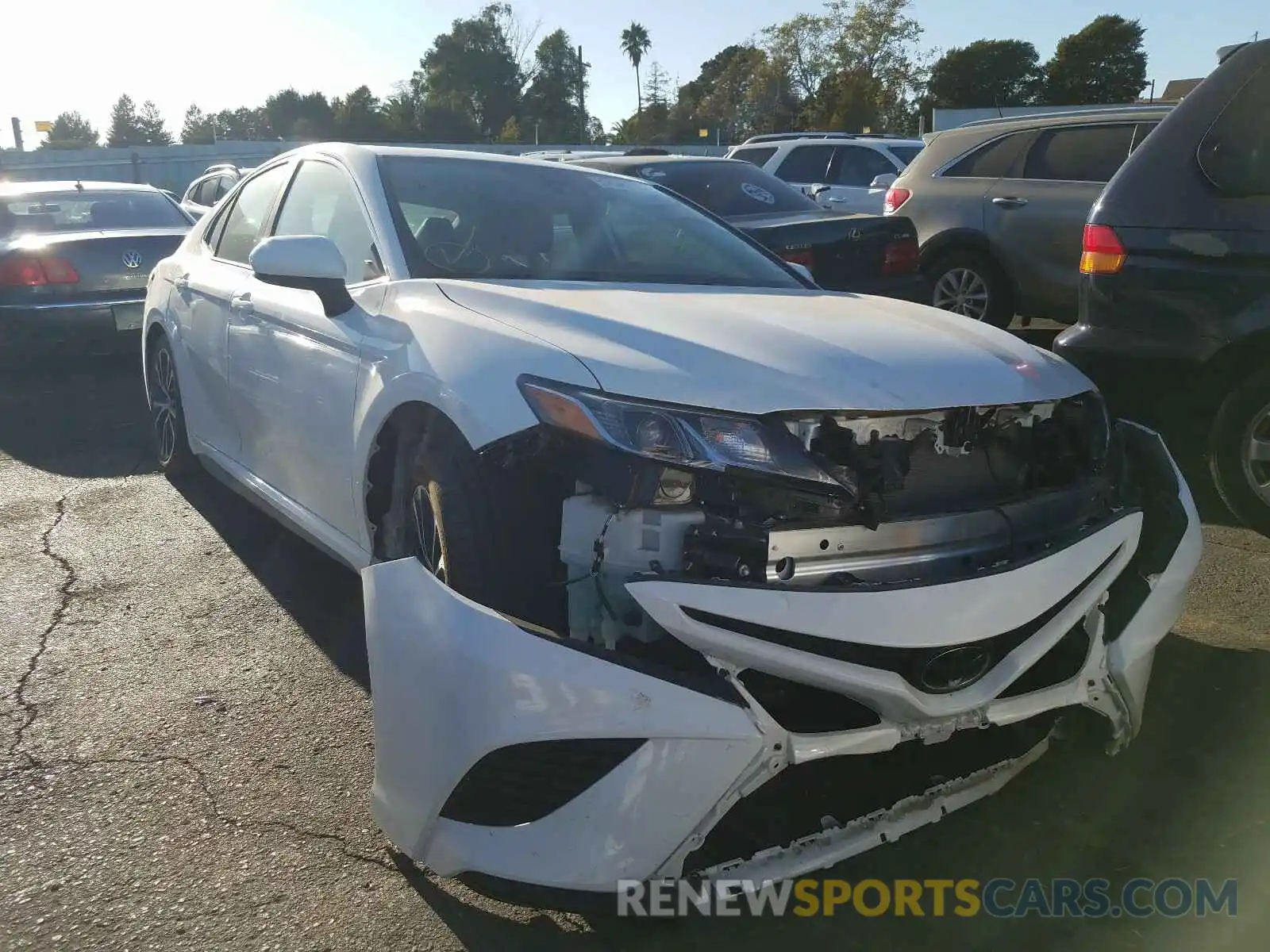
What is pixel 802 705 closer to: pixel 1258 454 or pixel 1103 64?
pixel 1258 454

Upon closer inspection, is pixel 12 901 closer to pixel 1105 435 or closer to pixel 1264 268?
pixel 1105 435

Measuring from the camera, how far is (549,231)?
12.0ft

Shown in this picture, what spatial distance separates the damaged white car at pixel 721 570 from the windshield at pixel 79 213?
6752mm

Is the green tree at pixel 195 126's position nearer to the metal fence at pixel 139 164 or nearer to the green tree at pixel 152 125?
the green tree at pixel 152 125

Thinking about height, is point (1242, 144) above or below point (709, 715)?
above

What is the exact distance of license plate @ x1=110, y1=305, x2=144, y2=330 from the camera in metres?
7.77

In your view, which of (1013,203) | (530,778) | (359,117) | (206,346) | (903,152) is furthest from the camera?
(359,117)

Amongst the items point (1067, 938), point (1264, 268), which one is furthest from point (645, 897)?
point (1264, 268)

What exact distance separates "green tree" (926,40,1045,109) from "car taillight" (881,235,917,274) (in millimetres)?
54384

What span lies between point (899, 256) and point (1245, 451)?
10.0ft

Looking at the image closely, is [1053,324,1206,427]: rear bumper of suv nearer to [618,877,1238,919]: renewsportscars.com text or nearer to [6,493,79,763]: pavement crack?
[618,877,1238,919]: renewsportscars.com text

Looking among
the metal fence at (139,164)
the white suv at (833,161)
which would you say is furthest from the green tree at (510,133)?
the white suv at (833,161)

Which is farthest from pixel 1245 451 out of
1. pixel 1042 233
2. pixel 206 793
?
pixel 1042 233

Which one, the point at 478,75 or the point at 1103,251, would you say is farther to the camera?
the point at 478,75
